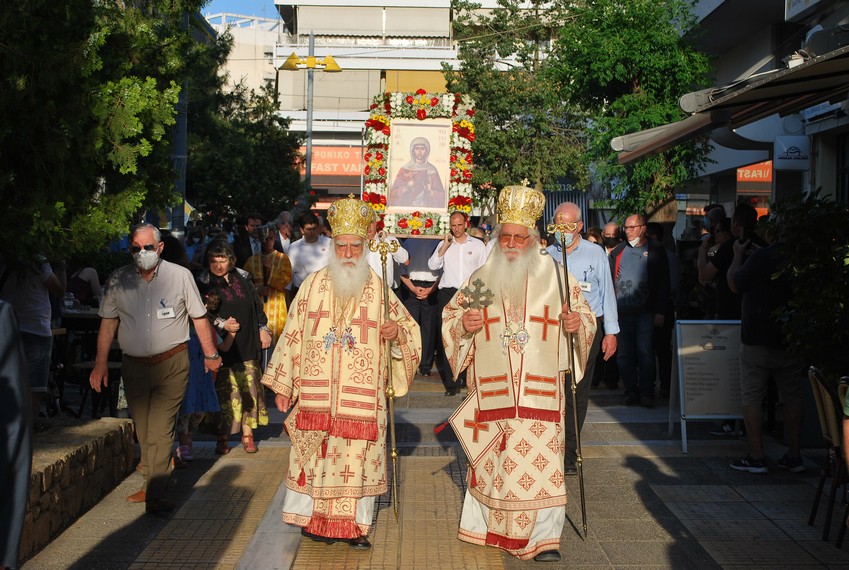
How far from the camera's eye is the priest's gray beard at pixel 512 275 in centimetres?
675

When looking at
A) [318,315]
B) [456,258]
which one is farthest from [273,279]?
[318,315]

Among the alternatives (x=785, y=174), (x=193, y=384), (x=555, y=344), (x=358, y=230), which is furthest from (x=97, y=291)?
(x=785, y=174)

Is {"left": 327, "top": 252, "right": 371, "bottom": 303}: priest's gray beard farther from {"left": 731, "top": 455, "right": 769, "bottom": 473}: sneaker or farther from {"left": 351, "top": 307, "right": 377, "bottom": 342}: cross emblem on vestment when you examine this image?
{"left": 731, "top": 455, "right": 769, "bottom": 473}: sneaker

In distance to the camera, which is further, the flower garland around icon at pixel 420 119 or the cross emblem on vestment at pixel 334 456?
the flower garland around icon at pixel 420 119

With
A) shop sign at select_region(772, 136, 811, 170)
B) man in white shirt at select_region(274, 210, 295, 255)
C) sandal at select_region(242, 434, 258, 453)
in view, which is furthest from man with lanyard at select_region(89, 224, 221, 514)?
shop sign at select_region(772, 136, 811, 170)

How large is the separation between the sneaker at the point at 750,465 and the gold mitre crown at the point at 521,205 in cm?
319

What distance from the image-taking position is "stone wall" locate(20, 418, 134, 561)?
6551 millimetres

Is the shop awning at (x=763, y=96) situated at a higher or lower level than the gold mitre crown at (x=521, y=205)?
higher

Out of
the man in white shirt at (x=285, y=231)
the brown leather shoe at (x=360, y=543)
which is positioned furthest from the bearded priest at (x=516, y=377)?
the man in white shirt at (x=285, y=231)

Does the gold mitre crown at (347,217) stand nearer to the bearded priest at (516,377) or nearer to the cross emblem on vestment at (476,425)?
the bearded priest at (516,377)

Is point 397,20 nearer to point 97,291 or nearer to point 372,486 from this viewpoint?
point 97,291

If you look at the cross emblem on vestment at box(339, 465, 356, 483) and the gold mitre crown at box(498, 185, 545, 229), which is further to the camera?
the gold mitre crown at box(498, 185, 545, 229)

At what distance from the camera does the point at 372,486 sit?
264 inches

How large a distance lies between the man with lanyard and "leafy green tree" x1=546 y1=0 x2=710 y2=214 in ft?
37.4
